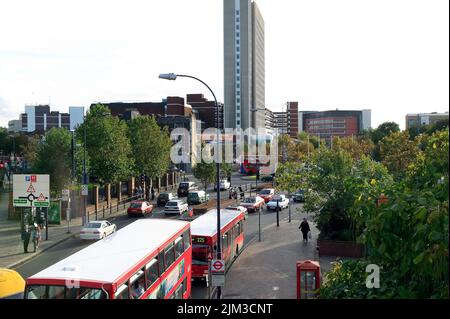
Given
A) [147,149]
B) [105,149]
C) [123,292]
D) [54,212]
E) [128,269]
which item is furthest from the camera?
[147,149]

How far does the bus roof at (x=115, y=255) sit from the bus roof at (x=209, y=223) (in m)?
3.04

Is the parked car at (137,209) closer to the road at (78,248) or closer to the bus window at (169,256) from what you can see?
the road at (78,248)

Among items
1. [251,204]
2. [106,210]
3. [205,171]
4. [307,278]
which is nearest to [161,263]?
[307,278]

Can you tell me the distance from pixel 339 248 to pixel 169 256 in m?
12.0

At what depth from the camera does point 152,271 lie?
11844 mm

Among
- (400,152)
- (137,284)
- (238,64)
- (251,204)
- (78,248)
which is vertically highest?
(238,64)

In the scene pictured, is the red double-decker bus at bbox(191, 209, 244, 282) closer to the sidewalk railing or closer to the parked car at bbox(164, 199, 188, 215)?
the parked car at bbox(164, 199, 188, 215)

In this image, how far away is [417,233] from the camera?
5.65 m

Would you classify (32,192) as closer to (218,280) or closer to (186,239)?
(186,239)

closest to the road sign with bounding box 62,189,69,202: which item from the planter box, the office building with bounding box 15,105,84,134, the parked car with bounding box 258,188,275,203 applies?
the planter box

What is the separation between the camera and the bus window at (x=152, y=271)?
11531mm
